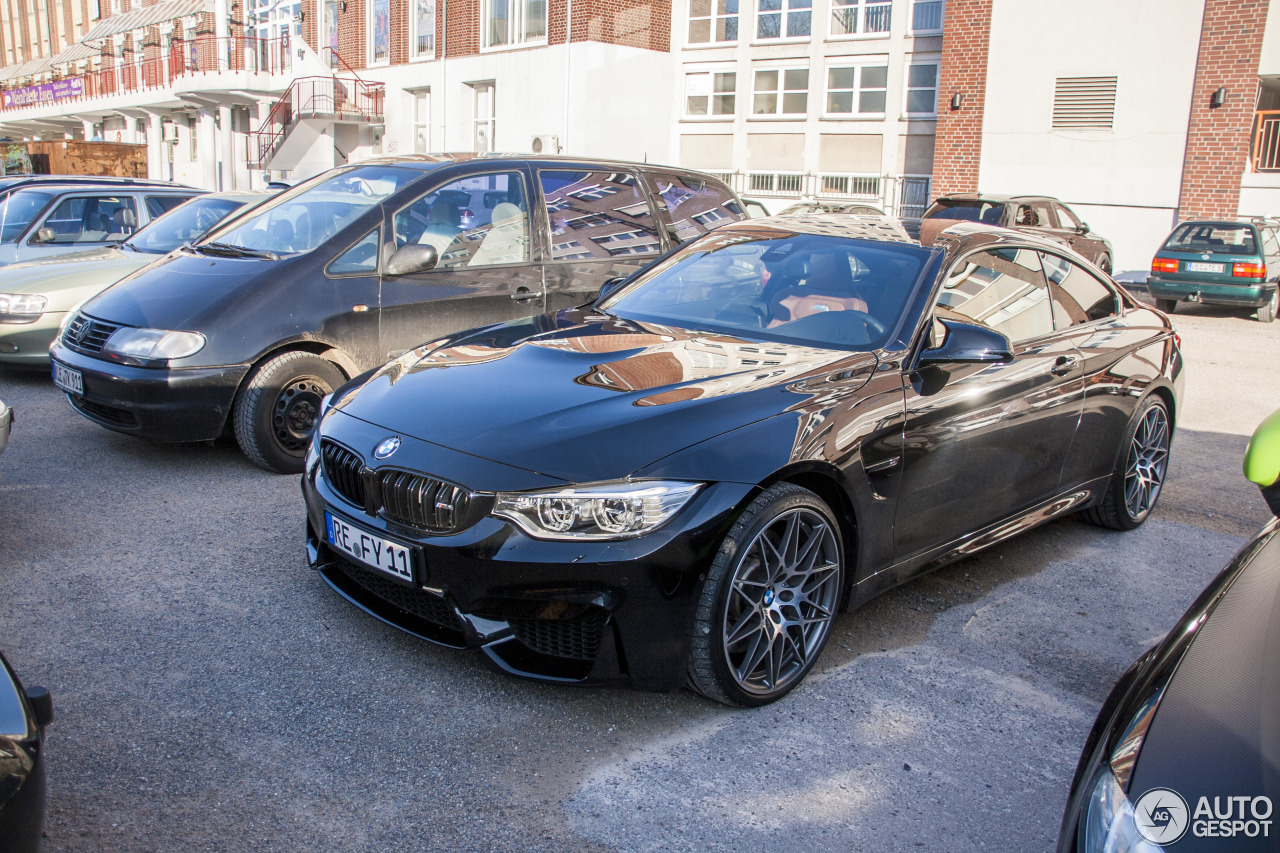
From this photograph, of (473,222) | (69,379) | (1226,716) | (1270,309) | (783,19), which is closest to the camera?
(1226,716)

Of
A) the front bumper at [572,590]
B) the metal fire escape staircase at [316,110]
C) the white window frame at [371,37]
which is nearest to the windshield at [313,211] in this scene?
the front bumper at [572,590]

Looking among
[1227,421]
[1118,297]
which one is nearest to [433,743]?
[1118,297]

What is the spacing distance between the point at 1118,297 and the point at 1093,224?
61.4 feet

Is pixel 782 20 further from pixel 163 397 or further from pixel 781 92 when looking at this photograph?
pixel 163 397

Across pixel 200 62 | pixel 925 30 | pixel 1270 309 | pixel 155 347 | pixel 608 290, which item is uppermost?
pixel 925 30

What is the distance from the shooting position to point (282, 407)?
5512 mm

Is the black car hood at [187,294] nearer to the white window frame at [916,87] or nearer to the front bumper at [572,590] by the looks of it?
the front bumper at [572,590]

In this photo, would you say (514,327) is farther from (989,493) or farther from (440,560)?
(989,493)

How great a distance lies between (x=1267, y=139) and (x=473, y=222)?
67.9 feet

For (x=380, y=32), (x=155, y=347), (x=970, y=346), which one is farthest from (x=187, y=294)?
(x=380, y=32)

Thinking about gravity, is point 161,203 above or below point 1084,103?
below

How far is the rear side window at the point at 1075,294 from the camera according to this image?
4.68 meters

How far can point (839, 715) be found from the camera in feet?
10.8

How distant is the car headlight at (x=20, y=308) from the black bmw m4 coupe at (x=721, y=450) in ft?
16.6
